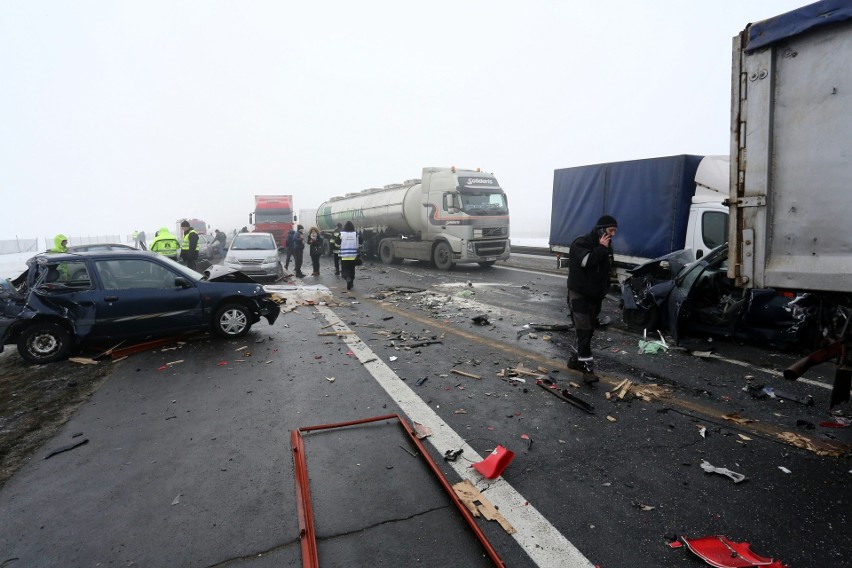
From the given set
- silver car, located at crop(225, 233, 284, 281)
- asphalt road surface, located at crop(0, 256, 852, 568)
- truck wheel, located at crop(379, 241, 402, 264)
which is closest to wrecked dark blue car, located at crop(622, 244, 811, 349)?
asphalt road surface, located at crop(0, 256, 852, 568)

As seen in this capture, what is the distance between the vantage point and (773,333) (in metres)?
6.01

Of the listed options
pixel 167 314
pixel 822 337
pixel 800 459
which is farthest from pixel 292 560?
pixel 167 314

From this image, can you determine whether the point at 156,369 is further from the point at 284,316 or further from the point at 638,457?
the point at 638,457

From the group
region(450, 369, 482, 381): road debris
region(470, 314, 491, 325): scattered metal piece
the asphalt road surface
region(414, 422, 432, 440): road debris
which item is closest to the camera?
the asphalt road surface

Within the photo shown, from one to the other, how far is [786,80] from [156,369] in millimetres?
7059

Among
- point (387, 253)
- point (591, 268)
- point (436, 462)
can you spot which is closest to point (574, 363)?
point (591, 268)

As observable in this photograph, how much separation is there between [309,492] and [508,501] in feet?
4.44

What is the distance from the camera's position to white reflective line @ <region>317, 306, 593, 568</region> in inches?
97.3

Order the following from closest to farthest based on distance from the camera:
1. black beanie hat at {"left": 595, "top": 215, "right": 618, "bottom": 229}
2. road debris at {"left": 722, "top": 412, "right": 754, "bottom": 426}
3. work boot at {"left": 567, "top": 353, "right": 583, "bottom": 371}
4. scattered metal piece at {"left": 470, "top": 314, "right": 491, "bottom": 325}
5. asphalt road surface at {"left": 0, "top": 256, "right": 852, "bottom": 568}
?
asphalt road surface at {"left": 0, "top": 256, "right": 852, "bottom": 568} → road debris at {"left": 722, "top": 412, "right": 754, "bottom": 426} → black beanie hat at {"left": 595, "top": 215, "right": 618, "bottom": 229} → work boot at {"left": 567, "top": 353, "right": 583, "bottom": 371} → scattered metal piece at {"left": 470, "top": 314, "right": 491, "bottom": 325}

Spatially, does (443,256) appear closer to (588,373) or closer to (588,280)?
(588,280)

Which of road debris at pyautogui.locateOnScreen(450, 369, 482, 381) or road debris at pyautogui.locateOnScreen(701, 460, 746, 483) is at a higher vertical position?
road debris at pyautogui.locateOnScreen(450, 369, 482, 381)

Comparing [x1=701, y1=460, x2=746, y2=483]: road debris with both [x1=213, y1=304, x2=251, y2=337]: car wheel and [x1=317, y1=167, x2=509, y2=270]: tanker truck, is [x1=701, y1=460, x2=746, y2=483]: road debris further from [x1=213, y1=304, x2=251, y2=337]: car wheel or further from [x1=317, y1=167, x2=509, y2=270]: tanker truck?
[x1=317, y1=167, x2=509, y2=270]: tanker truck

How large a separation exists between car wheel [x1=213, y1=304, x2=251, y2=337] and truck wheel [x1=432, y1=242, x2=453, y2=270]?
9.23 metres

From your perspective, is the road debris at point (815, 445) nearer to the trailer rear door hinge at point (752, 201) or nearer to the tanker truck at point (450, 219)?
the trailer rear door hinge at point (752, 201)
